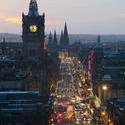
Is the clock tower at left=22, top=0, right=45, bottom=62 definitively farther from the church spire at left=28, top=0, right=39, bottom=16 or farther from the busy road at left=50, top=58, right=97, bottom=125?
the busy road at left=50, top=58, right=97, bottom=125

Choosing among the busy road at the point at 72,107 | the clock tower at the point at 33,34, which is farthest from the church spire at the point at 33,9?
the busy road at the point at 72,107

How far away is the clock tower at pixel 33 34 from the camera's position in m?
76.1

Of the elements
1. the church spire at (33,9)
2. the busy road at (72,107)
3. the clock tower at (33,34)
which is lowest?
the busy road at (72,107)

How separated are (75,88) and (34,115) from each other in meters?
76.1

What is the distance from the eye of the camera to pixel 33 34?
77062 millimetres

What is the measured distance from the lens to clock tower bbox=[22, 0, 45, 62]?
250 ft

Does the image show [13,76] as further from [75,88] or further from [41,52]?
[75,88]

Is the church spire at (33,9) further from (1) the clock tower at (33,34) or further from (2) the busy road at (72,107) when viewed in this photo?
(2) the busy road at (72,107)

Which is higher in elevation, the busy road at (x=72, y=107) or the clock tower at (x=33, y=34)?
the clock tower at (x=33, y=34)

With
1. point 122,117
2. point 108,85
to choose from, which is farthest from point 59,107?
point 122,117

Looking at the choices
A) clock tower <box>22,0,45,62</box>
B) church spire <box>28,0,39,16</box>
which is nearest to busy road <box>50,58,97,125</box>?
clock tower <box>22,0,45,62</box>

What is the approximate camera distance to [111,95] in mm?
71312

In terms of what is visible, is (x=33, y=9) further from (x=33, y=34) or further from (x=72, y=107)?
(x=72, y=107)

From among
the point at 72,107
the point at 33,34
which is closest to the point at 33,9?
the point at 33,34
